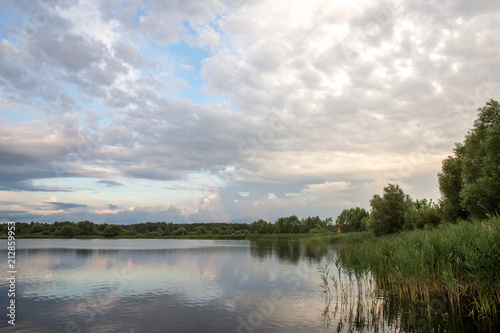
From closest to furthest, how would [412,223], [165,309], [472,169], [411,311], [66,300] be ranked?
[411,311] < [165,309] < [66,300] < [472,169] < [412,223]

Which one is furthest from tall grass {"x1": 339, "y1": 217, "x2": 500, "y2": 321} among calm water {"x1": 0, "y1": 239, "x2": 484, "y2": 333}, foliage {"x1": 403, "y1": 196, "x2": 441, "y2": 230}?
foliage {"x1": 403, "y1": 196, "x2": 441, "y2": 230}

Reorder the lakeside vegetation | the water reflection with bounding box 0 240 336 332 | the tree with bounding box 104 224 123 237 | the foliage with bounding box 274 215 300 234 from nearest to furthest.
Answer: the lakeside vegetation → the water reflection with bounding box 0 240 336 332 → the tree with bounding box 104 224 123 237 → the foliage with bounding box 274 215 300 234

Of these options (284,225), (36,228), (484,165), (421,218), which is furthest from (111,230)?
(484,165)

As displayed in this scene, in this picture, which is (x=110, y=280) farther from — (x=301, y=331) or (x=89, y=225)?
(x=89, y=225)

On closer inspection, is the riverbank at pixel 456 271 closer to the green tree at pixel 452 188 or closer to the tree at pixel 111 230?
the green tree at pixel 452 188

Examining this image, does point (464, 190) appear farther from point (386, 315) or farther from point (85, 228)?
point (85, 228)

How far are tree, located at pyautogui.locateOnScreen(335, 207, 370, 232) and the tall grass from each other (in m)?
107

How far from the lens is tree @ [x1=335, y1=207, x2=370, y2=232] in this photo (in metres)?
119

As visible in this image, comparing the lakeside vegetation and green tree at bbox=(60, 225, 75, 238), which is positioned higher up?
the lakeside vegetation

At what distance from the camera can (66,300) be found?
688 inches

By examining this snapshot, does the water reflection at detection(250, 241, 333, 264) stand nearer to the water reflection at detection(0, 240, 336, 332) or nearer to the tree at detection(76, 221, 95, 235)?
the water reflection at detection(0, 240, 336, 332)

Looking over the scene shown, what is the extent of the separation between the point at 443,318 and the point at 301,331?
232 inches

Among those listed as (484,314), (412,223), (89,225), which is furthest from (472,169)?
(89,225)

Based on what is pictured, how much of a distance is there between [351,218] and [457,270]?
11598cm
